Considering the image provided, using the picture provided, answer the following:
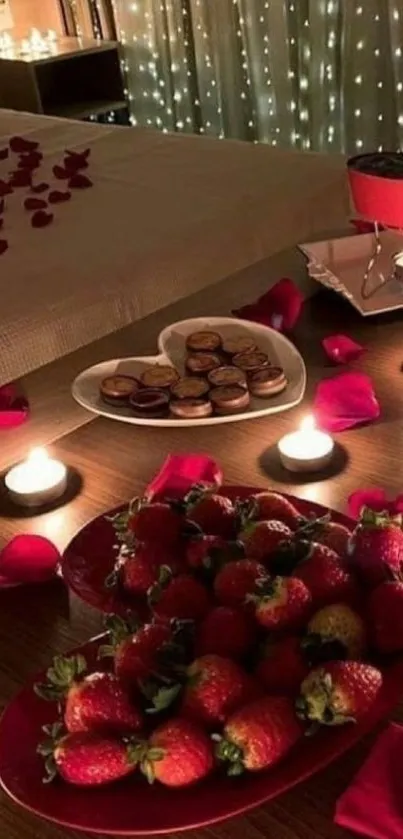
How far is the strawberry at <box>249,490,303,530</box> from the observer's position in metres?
1.02

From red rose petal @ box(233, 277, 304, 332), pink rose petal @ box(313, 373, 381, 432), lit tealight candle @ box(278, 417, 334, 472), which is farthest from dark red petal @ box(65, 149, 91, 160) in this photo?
lit tealight candle @ box(278, 417, 334, 472)

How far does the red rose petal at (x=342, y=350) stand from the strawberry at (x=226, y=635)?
0.80m

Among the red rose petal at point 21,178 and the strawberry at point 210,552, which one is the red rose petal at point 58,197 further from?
the strawberry at point 210,552

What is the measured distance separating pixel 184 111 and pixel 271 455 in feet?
9.90

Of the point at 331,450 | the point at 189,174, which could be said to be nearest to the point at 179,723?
the point at 331,450

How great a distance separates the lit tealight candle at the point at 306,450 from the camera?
133 cm

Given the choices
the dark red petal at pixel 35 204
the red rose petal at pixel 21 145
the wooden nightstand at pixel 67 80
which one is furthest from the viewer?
the wooden nightstand at pixel 67 80

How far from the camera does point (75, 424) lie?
5.04ft

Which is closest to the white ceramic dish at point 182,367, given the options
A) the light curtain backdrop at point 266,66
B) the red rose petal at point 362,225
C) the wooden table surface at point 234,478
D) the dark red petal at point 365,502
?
the wooden table surface at point 234,478

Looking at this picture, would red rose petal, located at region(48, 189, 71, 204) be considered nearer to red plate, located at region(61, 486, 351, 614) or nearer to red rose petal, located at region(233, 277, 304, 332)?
red rose petal, located at region(233, 277, 304, 332)

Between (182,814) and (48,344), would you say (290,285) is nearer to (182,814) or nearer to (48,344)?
(48,344)

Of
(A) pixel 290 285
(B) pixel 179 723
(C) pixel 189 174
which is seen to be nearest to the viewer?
(B) pixel 179 723

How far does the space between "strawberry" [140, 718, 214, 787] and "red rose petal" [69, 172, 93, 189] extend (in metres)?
1.56

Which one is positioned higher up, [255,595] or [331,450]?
[255,595]
